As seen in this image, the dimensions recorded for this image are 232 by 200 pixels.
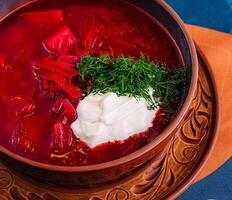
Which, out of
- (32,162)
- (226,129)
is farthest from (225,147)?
(32,162)

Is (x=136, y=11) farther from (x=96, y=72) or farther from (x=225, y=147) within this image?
(x=225, y=147)

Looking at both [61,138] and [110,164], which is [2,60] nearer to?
[61,138]

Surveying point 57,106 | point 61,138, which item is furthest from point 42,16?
point 61,138

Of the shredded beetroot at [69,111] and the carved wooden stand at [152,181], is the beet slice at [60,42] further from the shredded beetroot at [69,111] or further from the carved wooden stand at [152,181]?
the carved wooden stand at [152,181]

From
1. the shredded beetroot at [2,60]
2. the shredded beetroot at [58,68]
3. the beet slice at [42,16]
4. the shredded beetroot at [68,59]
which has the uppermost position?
the beet slice at [42,16]

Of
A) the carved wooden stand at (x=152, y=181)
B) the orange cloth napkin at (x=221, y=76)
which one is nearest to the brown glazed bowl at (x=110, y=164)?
the carved wooden stand at (x=152, y=181)

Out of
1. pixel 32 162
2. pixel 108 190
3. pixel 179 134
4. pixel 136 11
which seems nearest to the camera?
pixel 32 162
